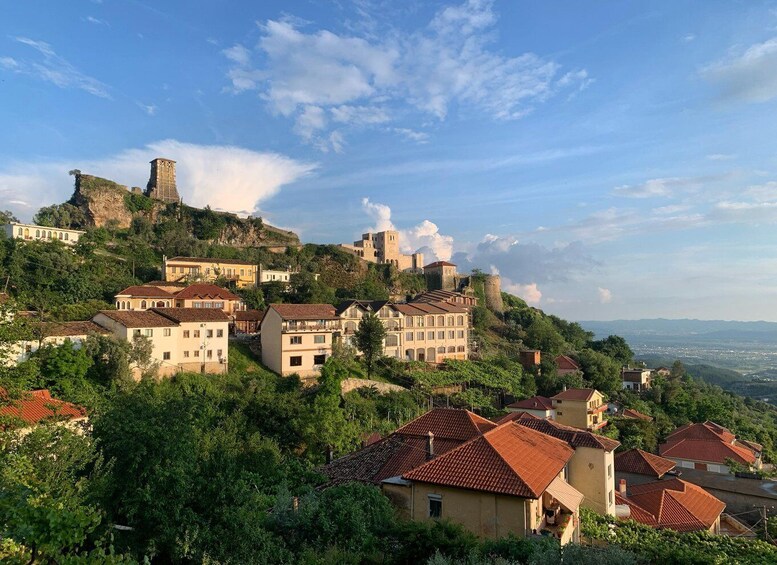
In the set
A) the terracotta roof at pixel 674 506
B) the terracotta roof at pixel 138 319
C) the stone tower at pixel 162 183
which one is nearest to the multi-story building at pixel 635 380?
the terracotta roof at pixel 674 506

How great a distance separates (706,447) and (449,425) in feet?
84.2

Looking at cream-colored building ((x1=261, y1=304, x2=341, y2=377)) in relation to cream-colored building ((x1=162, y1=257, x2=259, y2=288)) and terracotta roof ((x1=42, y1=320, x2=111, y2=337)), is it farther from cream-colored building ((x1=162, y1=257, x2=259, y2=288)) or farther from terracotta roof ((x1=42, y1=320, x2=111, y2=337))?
cream-colored building ((x1=162, y1=257, x2=259, y2=288))

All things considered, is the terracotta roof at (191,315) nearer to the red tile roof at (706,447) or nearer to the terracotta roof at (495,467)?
the terracotta roof at (495,467)

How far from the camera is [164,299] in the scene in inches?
1567

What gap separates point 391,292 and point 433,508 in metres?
59.2

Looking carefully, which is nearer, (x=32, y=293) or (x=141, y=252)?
(x=32, y=293)

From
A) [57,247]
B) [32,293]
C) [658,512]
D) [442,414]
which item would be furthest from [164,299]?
[658,512]

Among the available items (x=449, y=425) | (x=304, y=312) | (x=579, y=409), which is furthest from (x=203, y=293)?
(x=579, y=409)

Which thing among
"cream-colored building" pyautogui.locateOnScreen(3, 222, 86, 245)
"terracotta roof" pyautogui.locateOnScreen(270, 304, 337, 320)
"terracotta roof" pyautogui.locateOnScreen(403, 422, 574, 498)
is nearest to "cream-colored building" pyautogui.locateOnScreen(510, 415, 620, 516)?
"terracotta roof" pyautogui.locateOnScreen(403, 422, 574, 498)

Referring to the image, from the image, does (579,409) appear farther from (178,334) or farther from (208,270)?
(208,270)

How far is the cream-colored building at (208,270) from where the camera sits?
4900 centimetres

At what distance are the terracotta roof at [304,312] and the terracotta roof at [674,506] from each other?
23059 mm

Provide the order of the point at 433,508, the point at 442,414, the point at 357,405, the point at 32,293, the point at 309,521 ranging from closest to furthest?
the point at 309,521 < the point at 433,508 < the point at 442,414 < the point at 357,405 < the point at 32,293

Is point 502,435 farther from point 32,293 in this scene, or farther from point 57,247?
point 57,247
